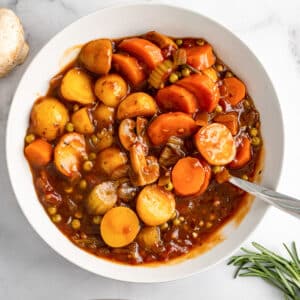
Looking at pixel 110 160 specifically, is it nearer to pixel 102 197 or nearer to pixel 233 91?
pixel 102 197

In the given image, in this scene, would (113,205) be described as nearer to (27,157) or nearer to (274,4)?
(27,157)

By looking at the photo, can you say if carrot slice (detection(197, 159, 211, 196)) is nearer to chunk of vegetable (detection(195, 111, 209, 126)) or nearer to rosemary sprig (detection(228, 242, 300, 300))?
chunk of vegetable (detection(195, 111, 209, 126))

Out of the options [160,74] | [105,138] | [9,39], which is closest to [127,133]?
[105,138]

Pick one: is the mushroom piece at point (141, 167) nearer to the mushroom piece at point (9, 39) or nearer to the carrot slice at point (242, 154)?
the carrot slice at point (242, 154)

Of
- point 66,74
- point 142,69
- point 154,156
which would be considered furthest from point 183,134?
point 66,74

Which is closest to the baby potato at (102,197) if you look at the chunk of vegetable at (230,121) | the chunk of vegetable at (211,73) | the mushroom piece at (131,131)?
the mushroom piece at (131,131)

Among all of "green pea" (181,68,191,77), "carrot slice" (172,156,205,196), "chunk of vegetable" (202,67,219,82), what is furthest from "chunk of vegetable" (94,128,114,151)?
"chunk of vegetable" (202,67,219,82)
